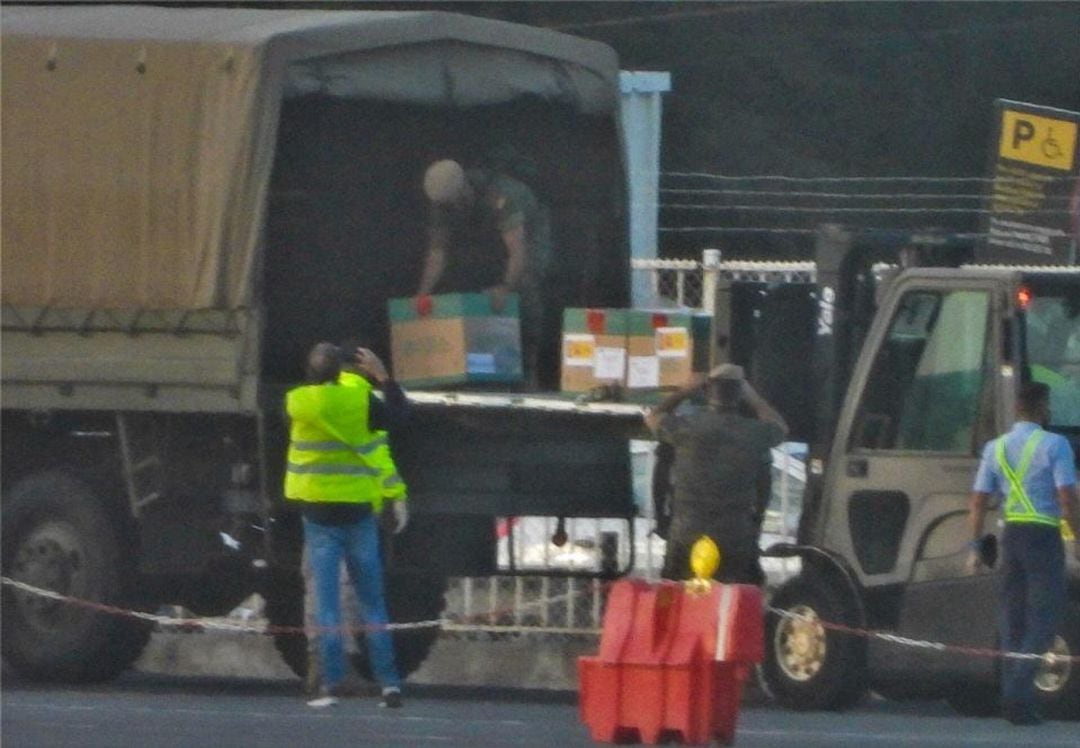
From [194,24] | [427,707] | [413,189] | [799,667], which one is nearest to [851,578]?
[799,667]

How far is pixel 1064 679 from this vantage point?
Answer: 45.1 feet

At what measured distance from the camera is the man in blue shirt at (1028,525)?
13.2 metres

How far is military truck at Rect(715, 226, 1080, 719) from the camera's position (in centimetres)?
1367

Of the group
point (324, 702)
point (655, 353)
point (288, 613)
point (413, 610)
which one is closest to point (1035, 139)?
point (655, 353)

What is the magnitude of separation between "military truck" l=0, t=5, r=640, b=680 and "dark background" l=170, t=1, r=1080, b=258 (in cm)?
987

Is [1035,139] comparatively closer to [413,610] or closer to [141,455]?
[413,610]

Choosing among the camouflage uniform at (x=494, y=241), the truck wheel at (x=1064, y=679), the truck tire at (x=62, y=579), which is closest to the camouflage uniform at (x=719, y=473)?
the truck wheel at (x=1064, y=679)

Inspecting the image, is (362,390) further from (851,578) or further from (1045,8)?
(1045,8)

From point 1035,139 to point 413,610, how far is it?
17.6 ft

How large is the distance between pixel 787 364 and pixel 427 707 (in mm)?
2540

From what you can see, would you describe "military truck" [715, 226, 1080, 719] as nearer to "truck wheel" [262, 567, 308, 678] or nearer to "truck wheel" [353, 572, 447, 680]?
"truck wheel" [353, 572, 447, 680]

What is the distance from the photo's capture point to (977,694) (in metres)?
14.5

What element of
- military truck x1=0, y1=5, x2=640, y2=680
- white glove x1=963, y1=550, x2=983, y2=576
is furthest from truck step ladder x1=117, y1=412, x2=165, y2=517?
white glove x1=963, y1=550, x2=983, y2=576

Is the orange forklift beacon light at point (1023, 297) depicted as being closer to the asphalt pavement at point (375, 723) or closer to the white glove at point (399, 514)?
the asphalt pavement at point (375, 723)
